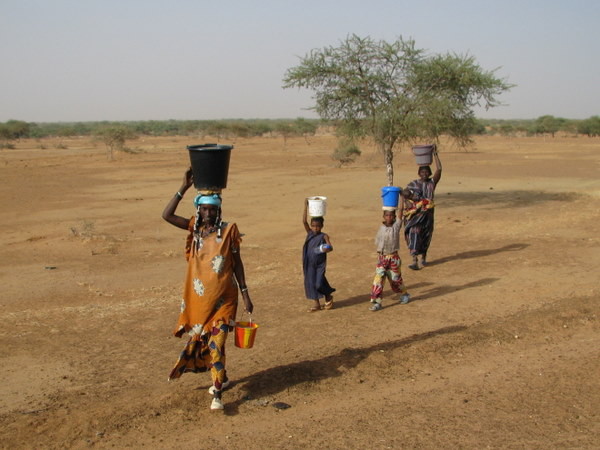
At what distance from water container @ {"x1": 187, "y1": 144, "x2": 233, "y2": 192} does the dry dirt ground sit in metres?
1.79

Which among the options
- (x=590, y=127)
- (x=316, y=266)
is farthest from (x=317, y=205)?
(x=590, y=127)

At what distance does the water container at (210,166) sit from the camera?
488 cm

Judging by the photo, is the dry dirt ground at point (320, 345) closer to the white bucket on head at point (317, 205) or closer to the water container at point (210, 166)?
the white bucket on head at point (317, 205)

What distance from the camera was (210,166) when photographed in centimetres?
493

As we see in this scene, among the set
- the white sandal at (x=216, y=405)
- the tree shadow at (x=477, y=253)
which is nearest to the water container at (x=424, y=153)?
the tree shadow at (x=477, y=253)

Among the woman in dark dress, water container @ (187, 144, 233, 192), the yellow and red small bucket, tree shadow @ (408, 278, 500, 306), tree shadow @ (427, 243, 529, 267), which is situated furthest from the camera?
tree shadow @ (427, 243, 529, 267)

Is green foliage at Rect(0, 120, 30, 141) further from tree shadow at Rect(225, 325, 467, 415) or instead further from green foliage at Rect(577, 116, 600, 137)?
green foliage at Rect(577, 116, 600, 137)

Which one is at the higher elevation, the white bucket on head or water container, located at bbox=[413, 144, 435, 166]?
water container, located at bbox=[413, 144, 435, 166]

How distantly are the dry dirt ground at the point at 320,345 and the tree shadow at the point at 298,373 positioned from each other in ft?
0.07

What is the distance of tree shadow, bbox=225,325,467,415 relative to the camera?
5355 millimetres

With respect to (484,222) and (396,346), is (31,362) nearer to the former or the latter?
(396,346)

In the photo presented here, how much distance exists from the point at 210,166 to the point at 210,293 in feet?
3.33

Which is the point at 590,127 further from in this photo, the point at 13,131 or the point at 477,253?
the point at 477,253

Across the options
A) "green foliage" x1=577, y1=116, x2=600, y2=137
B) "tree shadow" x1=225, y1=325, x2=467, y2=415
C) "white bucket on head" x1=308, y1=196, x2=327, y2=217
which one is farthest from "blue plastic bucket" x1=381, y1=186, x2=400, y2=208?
"green foliage" x1=577, y1=116, x2=600, y2=137
